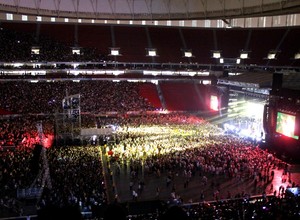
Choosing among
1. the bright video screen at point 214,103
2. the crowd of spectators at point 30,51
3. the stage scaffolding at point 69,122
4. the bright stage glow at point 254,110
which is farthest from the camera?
the crowd of spectators at point 30,51

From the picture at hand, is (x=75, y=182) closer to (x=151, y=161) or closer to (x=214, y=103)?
(x=151, y=161)

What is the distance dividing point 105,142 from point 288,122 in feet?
47.5

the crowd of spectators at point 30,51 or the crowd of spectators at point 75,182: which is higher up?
the crowd of spectators at point 30,51

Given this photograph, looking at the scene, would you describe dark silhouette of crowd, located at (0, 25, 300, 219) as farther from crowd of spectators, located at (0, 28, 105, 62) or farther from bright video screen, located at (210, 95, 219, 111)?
bright video screen, located at (210, 95, 219, 111)

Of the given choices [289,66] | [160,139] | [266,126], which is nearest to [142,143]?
[160,139]

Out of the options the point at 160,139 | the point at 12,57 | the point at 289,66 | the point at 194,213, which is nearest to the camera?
the point at 194,213

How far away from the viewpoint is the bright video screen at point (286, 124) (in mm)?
25062

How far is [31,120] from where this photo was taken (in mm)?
34688

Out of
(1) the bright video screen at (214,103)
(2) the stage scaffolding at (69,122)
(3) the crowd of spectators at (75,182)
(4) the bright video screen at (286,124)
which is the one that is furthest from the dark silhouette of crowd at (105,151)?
(1) the bright video screen at (214,103)

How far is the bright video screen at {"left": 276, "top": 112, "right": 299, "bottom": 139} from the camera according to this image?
82.2 feet

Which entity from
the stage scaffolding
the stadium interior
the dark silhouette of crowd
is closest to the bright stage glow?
the stadium interior

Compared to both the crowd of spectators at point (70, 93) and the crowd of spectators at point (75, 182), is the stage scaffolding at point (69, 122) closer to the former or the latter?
the crowd of spectators at point (70, 93)

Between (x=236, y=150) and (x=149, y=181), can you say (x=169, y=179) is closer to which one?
(x=149, y=181)

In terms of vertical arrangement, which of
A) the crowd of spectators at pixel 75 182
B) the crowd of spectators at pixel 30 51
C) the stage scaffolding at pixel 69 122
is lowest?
the crowd of spectators at pixel 75 182
